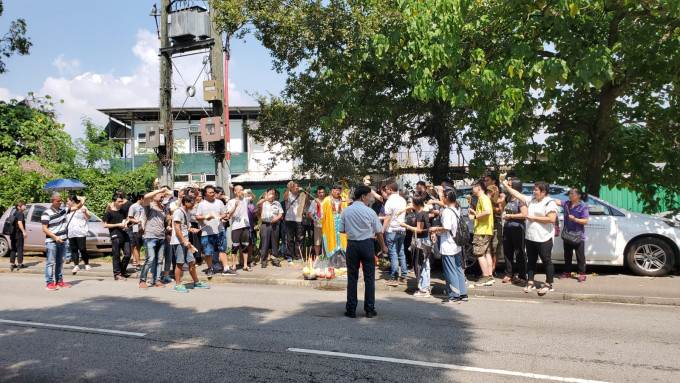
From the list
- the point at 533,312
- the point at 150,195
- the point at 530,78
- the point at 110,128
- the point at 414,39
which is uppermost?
the point at 110,128

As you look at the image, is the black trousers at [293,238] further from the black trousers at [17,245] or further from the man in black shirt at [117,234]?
the black trousers at [17,245]

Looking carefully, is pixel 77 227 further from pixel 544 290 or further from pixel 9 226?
pixel 544 290

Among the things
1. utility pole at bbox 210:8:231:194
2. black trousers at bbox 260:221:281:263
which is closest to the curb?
black trousers at bbox 260:221:281:263

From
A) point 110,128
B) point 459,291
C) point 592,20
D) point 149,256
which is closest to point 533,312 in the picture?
point 459,291

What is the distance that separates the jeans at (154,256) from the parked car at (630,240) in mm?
6142

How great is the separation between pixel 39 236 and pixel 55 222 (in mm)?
6329

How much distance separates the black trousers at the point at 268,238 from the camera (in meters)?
12.6

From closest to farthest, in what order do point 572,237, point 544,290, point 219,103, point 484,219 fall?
point 544,290, point 572,237, point 484,219, point 219,103

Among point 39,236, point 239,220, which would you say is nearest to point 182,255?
point 239,220

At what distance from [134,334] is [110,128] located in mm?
37690

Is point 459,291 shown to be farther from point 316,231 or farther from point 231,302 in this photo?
point 316,231

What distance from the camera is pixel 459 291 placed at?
8602mm

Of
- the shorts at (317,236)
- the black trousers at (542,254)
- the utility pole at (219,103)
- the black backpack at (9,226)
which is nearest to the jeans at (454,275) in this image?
the black trousers at (542,254)

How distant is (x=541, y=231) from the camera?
29.6 ft
